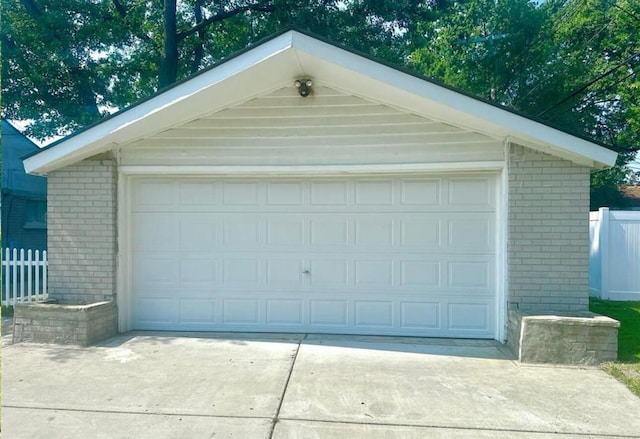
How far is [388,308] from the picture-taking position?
657cm

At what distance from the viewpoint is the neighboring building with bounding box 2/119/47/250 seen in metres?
16.1

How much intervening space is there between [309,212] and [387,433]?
3681mm

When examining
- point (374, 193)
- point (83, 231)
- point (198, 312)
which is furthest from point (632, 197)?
point (83, 231)

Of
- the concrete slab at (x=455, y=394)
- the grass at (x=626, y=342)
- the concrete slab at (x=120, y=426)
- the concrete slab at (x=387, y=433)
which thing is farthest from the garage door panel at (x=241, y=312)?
the grass at (x=626, y=342)

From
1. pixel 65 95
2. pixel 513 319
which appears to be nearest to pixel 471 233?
pixel 513 319

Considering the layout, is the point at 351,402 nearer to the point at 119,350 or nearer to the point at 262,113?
the point at 119,350

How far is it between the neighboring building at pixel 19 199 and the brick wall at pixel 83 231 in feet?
37.2

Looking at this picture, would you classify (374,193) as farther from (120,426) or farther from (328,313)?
(120,426)

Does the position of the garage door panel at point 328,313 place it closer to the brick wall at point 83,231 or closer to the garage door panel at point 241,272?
the garage door panel at point 241,272

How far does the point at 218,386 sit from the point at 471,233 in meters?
4.08

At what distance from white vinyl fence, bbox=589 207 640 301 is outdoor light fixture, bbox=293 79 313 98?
741 centimetres

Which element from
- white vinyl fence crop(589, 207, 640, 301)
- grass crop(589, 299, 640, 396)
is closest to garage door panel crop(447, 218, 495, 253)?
grass crop(589, 299, 640, 396)

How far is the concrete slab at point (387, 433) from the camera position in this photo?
11.8ft

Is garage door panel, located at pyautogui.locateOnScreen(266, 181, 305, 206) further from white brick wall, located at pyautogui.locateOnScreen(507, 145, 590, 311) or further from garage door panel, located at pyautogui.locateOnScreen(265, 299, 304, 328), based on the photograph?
white brick wall, located at pyautogui.locateOnScreen(507, 145, 590, 311)
